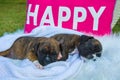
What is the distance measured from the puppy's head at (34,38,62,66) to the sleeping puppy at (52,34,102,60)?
6 centimetres

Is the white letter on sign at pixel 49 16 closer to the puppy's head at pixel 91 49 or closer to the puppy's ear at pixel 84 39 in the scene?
the puppy's ear at pixel 84 39

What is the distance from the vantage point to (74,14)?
321 cm

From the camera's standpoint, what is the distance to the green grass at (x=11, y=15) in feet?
17.3

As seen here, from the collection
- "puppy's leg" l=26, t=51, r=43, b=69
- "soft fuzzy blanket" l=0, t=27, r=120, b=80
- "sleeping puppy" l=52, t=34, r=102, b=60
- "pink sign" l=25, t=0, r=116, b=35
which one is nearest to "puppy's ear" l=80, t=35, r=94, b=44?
"sleeping puppy" l=52, t=34, r=102, b=60

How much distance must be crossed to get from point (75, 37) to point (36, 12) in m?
0.84

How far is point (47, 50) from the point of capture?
2.27 metres

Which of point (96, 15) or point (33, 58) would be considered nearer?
point (33, 58)

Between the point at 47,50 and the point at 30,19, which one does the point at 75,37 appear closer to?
the point at 47,50

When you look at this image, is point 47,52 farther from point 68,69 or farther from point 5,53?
point 5,53

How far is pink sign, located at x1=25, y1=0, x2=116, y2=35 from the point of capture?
3121mm

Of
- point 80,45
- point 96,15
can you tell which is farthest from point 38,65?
point 96,15

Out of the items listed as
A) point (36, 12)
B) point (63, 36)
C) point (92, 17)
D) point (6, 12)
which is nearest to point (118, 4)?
point (92, 17)

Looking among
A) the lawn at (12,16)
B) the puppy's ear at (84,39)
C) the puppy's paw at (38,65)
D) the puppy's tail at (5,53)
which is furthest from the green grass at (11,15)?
the puppy's paw at (38,65)

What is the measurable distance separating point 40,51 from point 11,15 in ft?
15.0
